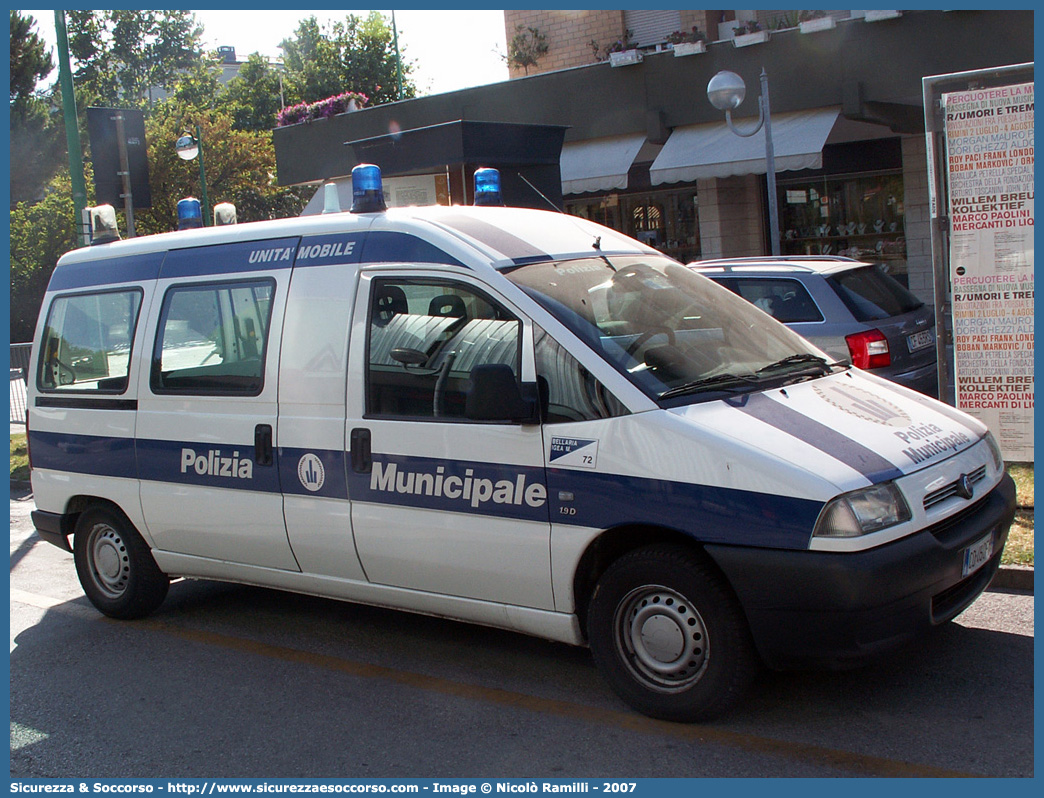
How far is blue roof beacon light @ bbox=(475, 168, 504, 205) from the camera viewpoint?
607 centimetres

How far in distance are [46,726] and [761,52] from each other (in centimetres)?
1339

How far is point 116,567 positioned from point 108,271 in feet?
5.69

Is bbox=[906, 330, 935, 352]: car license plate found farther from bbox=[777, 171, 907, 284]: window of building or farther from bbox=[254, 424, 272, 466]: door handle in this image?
bbox=[777, 171, 907, 284]: window of building

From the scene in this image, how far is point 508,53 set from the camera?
20.9 meters

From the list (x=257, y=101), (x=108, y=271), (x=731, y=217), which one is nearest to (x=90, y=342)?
(x=108, y=271)

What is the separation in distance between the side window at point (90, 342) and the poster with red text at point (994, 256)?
5.09 metres

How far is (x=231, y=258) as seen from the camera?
5570 mm

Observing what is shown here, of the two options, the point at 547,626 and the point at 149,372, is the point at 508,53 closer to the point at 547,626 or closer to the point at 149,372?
the point at 149,372

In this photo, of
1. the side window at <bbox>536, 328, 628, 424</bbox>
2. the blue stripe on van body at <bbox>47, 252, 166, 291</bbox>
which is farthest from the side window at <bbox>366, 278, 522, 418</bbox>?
the blue stripe on van body at <bbox>47, 252, 166, 291</bbox>

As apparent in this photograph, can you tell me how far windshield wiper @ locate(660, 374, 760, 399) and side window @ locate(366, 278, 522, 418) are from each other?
2.29ft

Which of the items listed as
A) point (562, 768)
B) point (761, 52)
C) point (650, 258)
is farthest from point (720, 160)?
point (562, 768)

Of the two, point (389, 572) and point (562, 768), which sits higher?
point (389, 572)
